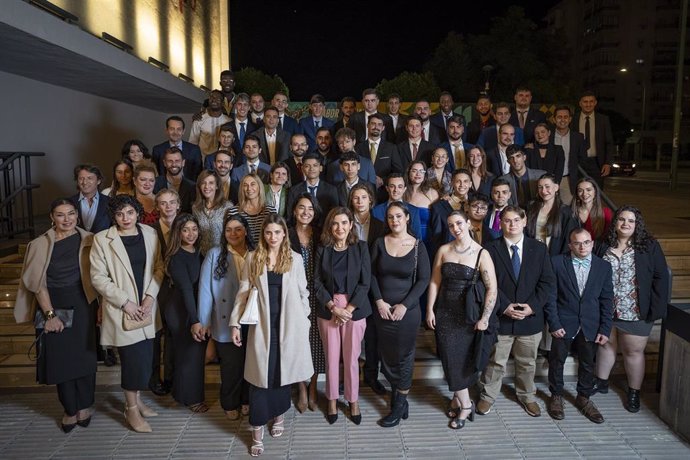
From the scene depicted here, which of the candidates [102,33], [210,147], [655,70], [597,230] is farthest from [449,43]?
[655,70]

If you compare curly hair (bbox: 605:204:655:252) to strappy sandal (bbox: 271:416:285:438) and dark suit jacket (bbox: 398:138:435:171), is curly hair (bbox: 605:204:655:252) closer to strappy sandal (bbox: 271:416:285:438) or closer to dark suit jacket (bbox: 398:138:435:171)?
dark suit jacket (bbox: 398:138:435:171)

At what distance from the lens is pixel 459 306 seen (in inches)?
172

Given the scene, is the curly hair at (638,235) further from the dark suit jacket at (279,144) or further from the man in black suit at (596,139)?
the dark suit jacket at (279,144)

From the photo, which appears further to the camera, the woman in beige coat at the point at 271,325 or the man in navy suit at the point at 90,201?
the man in navy suit at the point at 90,201

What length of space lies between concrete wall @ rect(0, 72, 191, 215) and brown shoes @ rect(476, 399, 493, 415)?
29.0 ft

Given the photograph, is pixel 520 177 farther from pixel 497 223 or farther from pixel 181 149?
pixel 181 149

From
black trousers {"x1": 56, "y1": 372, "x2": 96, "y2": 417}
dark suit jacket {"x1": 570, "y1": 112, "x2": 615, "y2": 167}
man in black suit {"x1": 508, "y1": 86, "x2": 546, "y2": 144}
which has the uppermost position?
man in black suit {"x1": 508, "y1": 86, "x2": 546, "y2": 144}

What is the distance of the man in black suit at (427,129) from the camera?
7.23 metres

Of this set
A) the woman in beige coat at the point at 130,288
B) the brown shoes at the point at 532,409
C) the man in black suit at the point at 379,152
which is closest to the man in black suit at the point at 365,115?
the man in black suit at the point at 379,152

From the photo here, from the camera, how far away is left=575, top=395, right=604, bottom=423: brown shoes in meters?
4.47

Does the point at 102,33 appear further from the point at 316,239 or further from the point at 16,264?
the point at 316,239

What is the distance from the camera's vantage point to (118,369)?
5254 mm

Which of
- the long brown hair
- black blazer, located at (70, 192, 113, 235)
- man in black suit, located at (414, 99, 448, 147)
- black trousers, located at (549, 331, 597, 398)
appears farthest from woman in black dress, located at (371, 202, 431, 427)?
man in black suit, located at (414, 99, 448, 147)

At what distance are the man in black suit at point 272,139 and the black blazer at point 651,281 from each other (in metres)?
4.21
